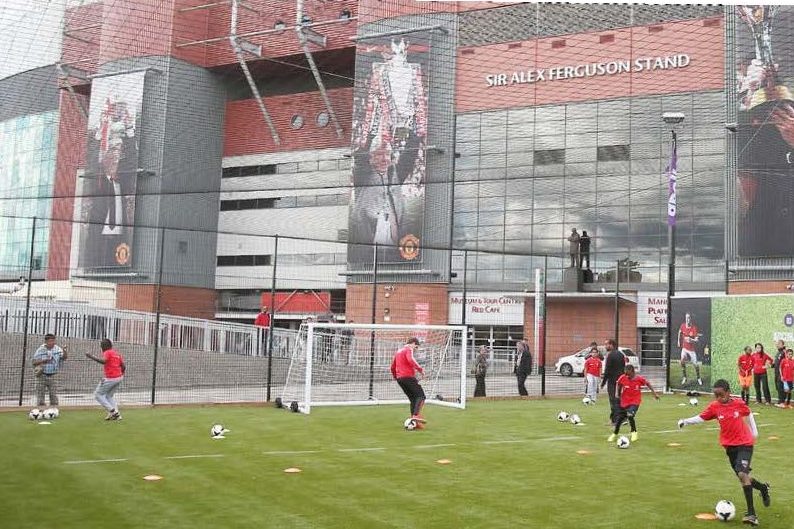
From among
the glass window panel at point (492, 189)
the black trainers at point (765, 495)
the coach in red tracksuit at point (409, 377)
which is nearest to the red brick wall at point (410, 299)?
the glass window panel at point (492, 189)

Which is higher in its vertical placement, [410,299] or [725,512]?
[410,299]

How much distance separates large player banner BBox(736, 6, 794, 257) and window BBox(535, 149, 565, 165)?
831 centimetres

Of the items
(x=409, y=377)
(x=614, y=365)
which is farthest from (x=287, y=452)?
(x=614, y=365)

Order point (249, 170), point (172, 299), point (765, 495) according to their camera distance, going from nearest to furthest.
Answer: point (765, 495), point (172, 299), point (249, 170)

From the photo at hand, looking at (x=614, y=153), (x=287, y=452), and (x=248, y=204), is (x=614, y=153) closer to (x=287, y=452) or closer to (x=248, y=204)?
(x=248, y=204)

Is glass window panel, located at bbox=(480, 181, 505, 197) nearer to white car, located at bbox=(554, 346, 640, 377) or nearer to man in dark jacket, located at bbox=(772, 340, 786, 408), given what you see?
white car, located at bbox=(554, 346, 640, 377)

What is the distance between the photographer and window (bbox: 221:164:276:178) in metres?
49.8

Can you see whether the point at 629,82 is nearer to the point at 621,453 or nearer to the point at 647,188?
the point at 647,188

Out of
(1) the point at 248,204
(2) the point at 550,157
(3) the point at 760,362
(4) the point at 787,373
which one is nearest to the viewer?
(4) the point at 787,373

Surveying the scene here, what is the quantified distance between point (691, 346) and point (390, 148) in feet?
72.5

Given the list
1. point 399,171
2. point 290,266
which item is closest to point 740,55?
point 399,171

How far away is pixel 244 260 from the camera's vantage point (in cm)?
5106

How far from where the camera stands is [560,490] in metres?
8.39

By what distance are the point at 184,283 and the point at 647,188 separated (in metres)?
27.6
